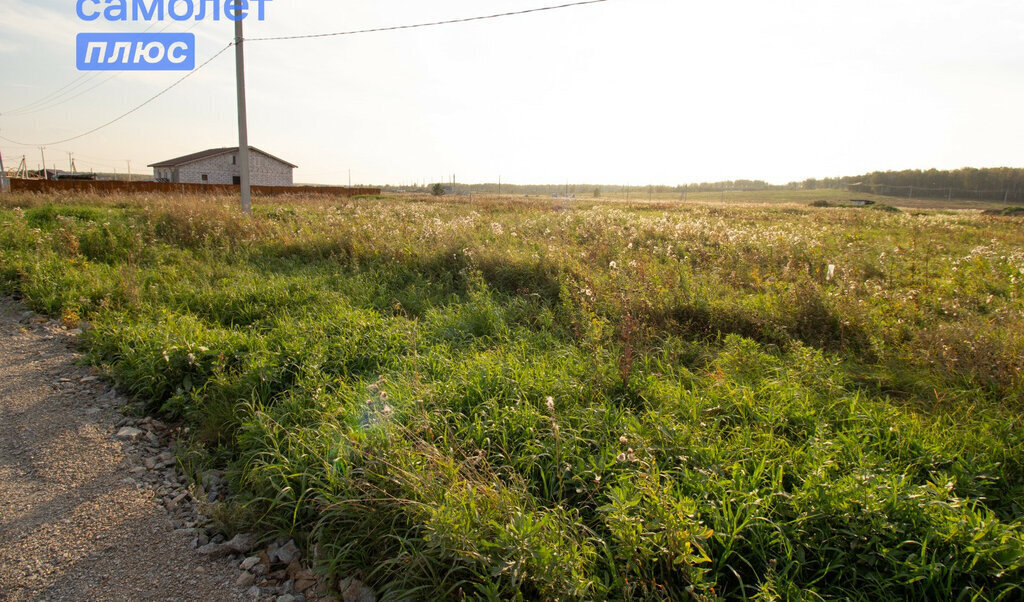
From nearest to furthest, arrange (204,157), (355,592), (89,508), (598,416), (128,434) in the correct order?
(355,592), (89,508), (598,416), (128,434), (204,157)

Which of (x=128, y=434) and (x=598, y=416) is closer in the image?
(x=598, y=416)

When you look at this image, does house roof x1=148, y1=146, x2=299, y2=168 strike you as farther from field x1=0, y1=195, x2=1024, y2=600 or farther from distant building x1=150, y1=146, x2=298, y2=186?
field x1=0, y1=195, x2=1024, y2=600

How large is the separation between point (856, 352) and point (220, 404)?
19.2 feet

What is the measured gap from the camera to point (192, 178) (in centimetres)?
4641

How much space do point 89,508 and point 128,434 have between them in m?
0.97

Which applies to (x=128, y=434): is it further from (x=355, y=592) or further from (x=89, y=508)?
(x=355, y=592)

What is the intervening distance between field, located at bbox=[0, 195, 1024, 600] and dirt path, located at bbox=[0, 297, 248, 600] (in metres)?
0.30

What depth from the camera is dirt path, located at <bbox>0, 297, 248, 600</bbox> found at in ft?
7.80

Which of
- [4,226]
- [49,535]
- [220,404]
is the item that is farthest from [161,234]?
[49,535]

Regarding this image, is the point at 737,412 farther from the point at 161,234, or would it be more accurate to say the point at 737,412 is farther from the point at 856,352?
the point at 161,234

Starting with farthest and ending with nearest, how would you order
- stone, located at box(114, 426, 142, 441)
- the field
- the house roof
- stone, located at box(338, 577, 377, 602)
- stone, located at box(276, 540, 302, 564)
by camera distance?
1. the house roof
2. stone, located at box(114, 426, 142, 441)
3. stone, located at box(276, 540, 302, 564)
4. stone, located at box(338, 577, 377, 602)
5. the field

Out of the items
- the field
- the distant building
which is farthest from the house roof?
the field

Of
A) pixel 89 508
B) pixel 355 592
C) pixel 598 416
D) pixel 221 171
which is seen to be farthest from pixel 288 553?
pixel 221 171

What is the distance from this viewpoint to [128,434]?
12.2ft
